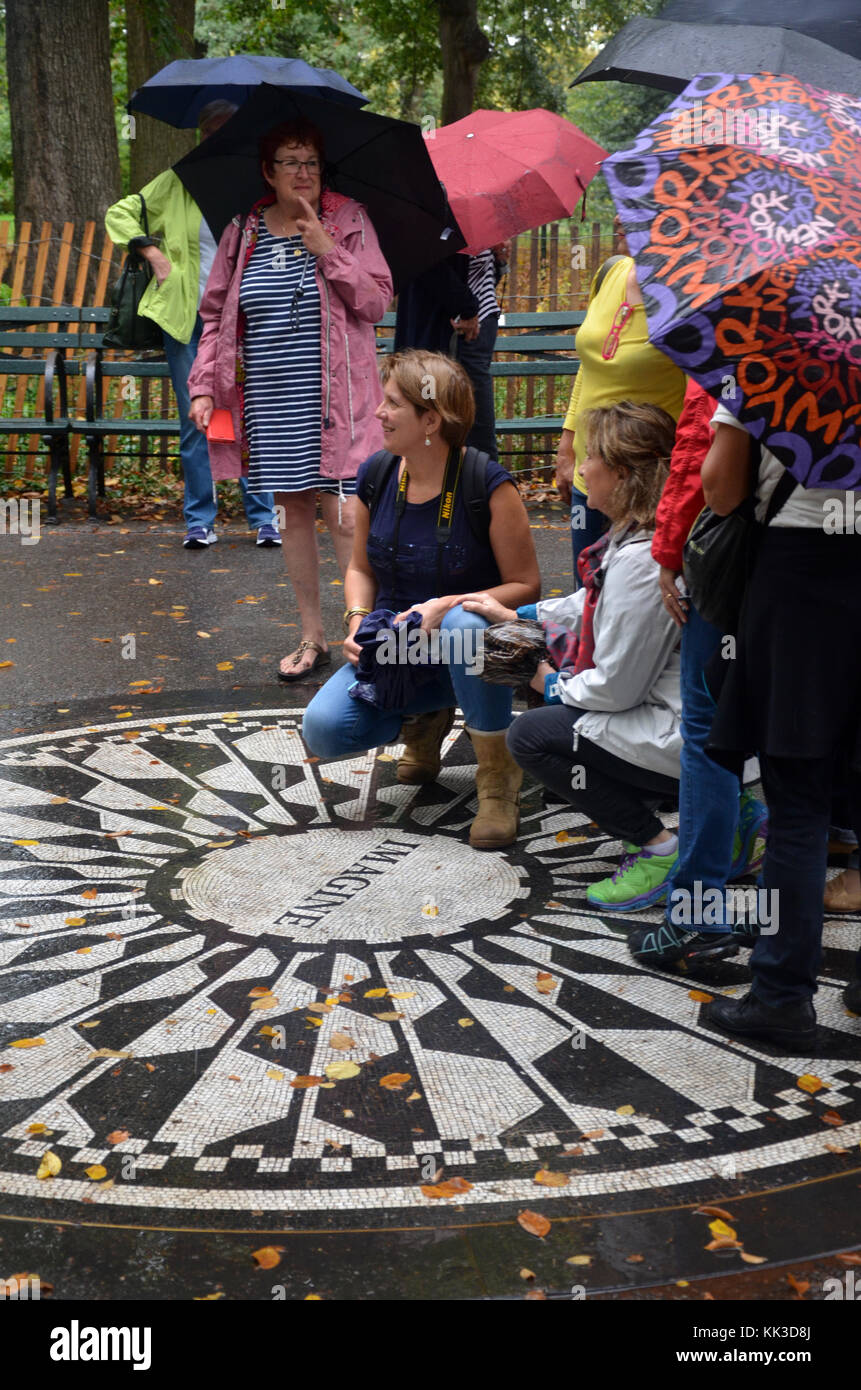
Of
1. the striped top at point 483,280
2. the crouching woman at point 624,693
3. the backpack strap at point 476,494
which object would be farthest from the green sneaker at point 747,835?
the striped top at point 483,280

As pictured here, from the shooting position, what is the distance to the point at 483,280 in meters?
7.57

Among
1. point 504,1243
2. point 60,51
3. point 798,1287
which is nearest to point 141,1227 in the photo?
point 504,1243

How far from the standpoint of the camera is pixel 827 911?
4129 mm

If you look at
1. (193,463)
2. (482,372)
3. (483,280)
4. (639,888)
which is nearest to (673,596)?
(639,888)

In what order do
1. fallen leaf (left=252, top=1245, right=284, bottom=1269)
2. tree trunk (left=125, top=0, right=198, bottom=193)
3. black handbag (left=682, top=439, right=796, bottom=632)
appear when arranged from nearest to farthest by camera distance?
fallen leaf (left=252, top=1245, right=284, bottom=1269)
black handbag (left=682, top=439, right=796, bottom=632)
tree trunk (left=125, top=0, right=198, bottom=193)

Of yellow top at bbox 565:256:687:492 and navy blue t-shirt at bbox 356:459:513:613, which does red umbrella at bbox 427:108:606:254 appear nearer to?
yellow top at bbox 565:256:687:492

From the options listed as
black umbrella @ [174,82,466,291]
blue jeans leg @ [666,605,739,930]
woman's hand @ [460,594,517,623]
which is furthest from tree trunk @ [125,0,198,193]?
blue jeans leg @ [666,605,739,930]

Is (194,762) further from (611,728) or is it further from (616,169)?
(616,169)

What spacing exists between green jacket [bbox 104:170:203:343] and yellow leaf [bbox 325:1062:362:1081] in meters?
6.21

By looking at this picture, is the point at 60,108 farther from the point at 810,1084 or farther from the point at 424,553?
the point at 810,1084

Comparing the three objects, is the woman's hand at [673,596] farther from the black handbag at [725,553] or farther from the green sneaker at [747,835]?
the green sneaker at [747,835]

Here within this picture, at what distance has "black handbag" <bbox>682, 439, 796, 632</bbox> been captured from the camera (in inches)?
122

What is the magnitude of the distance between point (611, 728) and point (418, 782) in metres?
1.28

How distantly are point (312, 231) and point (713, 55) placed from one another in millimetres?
2152
